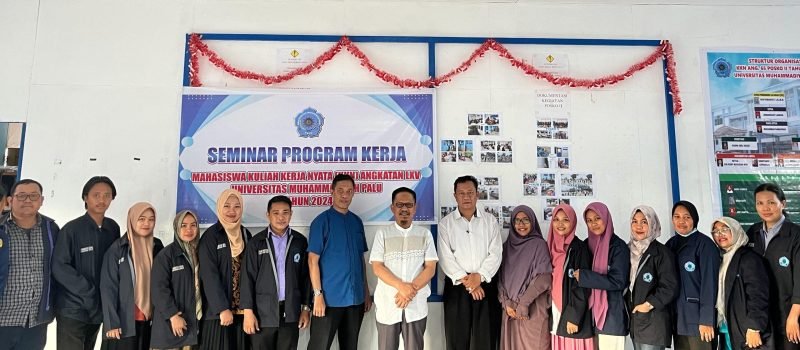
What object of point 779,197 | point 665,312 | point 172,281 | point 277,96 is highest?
point 277,96

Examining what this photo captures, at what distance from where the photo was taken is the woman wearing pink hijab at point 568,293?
294 centimetres

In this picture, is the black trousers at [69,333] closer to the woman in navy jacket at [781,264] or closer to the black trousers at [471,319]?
the black trousers at [471,319]

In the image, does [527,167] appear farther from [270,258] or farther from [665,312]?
[270,258]

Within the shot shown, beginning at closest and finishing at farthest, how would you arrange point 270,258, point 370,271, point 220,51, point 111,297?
1. point 111,297
2. point 270,258
3. point 370,271
4. point 220,51

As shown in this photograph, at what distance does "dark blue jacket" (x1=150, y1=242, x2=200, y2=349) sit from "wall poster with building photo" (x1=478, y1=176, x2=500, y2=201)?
221cm

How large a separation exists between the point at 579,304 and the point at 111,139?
3721 mm

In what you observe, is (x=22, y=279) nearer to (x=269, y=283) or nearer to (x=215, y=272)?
(x=215, y=272)

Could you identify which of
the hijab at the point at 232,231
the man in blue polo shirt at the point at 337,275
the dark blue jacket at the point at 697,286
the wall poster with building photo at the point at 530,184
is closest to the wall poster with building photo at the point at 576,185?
the wall poster with building photo at the point at 530,184

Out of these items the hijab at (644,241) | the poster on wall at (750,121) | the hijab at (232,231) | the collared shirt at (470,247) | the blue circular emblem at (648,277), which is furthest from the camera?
the poster on wall at (750,121)

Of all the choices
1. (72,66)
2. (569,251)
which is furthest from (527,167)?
(72,66)

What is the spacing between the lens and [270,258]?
3027 mm

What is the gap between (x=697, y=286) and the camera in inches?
111

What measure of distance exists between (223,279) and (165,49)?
83.5 inches

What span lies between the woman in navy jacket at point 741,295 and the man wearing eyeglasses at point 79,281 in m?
3.82
